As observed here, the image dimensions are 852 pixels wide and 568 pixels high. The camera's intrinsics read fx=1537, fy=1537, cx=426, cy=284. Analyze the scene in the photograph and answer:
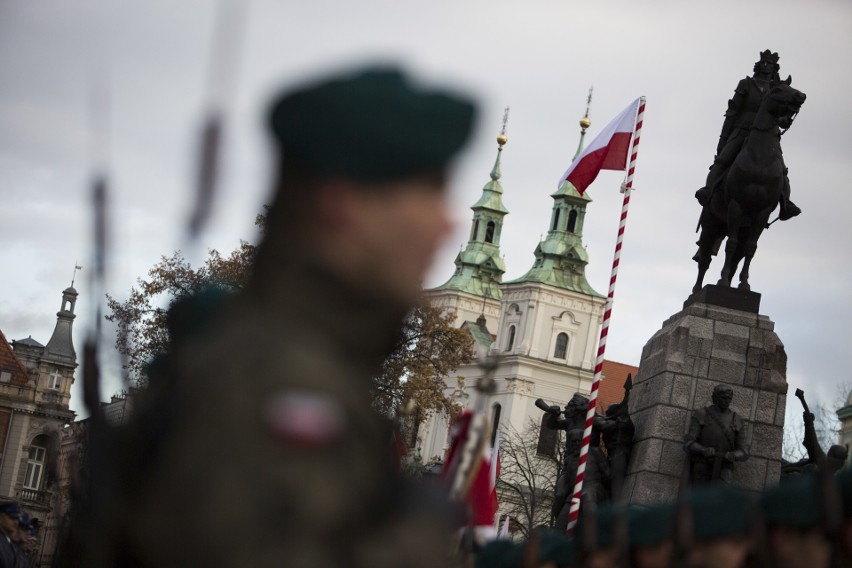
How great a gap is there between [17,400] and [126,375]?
3.87 ft

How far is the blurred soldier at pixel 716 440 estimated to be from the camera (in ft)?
49.5

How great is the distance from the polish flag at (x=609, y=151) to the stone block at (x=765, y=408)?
3.22 m

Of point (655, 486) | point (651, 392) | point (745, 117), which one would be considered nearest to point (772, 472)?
point (655, 486)

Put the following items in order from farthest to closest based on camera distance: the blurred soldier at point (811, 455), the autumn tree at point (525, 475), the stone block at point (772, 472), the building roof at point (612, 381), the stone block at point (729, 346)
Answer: the building roof at point (612, 381) → the autumn tree at point (525, 475) → the stone block at point (729, 346) → the stone block at point (772, 472) → the blurred soldier at point (811, 455)

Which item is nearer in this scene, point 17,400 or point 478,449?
point 478,449

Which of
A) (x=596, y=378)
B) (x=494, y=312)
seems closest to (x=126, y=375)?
(x=596, y=378)

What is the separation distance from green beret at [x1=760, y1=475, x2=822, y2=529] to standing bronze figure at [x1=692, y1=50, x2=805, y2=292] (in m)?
12.9

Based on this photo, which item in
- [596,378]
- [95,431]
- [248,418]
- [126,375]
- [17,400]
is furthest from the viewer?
[596,378]

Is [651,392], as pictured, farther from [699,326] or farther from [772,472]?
[772,472]

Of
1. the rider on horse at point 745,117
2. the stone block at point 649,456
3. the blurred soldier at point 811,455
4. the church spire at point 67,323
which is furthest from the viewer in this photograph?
the rider on horse at point 745,117

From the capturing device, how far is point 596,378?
15.7 meters

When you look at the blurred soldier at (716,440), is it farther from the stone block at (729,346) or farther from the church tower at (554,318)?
the church tower at (554,318)

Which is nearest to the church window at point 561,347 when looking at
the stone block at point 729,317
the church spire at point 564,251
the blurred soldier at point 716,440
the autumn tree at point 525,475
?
the church spire at point 564,251

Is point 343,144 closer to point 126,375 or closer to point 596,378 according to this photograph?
point 126,375
